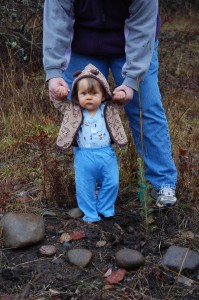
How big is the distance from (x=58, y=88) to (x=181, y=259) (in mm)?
1191

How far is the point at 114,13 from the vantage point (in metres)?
3.15

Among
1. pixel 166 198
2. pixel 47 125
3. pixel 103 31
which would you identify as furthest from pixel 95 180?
pixel 47 125

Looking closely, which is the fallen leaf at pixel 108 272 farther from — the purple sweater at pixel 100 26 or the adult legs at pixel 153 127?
the purple sweater at pixel 100 26

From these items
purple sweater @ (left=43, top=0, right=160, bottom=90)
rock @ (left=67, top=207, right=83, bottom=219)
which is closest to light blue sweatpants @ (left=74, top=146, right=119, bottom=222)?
rock @ (left=67, top=207, right=83, bottom=219)

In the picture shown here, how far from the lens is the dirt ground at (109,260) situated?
2.70 m

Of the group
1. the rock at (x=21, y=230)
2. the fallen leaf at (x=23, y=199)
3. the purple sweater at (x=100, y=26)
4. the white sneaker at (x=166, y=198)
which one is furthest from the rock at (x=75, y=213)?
the purple sweater at (x=100, y=26)

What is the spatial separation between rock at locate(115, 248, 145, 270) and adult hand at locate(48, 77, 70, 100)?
97 centimetres

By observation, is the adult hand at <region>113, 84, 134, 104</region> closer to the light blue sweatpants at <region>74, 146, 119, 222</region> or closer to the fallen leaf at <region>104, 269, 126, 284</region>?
the light blue sweatpants at <region>74, 146, 119, 222</region>

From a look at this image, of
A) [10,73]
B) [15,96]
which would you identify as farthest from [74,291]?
[10,73]

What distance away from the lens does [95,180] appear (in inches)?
129

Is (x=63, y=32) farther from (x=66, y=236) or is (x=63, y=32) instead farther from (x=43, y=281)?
(x=43, y=281)

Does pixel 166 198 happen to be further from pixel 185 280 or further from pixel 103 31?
pixel 103 31

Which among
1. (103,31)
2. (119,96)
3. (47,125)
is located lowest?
(47,125)

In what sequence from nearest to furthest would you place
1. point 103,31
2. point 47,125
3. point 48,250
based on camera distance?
point 48,250 → point 103,31 → point 47,125
